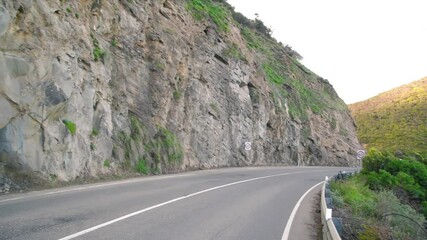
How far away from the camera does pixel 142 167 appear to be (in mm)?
21188

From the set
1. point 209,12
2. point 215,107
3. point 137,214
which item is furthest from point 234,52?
point 137,214

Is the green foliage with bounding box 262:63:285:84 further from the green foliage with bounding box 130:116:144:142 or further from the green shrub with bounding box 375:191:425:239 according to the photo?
the green shrub with bounding box 375:191:425:239

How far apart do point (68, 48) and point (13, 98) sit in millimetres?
4173

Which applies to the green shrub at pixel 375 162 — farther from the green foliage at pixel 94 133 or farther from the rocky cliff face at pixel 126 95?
the green foliage at pixel 94 133

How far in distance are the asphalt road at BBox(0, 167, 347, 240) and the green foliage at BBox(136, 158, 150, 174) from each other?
5567 millimetres

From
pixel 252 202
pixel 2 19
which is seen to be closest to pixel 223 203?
pixel 252 202

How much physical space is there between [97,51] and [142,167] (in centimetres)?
605

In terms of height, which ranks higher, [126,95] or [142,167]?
[126,95]

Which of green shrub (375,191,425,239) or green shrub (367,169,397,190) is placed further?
green shrub (367,169,397,190)

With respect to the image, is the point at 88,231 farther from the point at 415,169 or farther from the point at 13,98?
the point at 415,169

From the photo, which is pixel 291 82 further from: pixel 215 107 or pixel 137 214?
pixel 137 214

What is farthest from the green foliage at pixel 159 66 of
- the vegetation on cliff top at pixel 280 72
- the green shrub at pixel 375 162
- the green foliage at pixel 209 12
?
the green shrub at pixel 375 162

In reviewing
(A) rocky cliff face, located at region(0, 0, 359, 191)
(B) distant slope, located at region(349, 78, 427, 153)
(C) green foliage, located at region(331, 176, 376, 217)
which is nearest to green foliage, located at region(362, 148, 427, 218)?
(C) green foliage, located at region(331, 176, 376, 217)

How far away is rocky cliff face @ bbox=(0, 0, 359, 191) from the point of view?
558 inches
